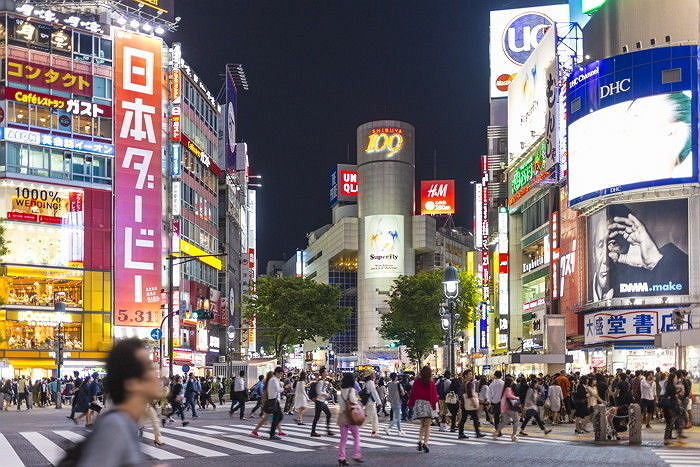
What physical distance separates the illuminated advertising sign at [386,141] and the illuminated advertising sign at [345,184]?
12.4m

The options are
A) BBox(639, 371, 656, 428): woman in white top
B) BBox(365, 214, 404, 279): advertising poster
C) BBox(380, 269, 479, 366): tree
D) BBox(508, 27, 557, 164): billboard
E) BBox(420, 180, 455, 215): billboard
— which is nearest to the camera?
BBox(639, 371, 656, 428): woman in white top

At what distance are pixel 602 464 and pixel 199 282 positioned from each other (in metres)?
64.4

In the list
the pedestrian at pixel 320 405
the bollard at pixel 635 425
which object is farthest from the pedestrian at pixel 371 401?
the bollard at pixel 635 425

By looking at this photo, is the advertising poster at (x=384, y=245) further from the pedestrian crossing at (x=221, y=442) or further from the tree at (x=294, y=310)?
the pedestrian crossing at (x=221, y=442)

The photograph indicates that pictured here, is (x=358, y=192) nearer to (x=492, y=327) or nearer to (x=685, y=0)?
(x=492, y=327)

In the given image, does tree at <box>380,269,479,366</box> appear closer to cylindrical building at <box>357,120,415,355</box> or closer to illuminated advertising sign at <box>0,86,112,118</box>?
illuminated advertising sign at <box>0,86,112,118</box>

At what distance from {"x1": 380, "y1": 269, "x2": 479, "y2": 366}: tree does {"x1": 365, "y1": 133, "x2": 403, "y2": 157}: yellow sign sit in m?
61.8

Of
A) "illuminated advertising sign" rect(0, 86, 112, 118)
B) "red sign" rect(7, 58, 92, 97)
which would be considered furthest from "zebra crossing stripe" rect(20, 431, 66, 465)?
"red sign" rect(7, 58, 92, 97)

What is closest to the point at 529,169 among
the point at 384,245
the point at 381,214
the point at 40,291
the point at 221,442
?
the point at 40,291

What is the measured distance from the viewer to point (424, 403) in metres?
20.2

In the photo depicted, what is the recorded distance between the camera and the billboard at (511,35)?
9412cm

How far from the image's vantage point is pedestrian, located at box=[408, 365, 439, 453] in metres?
20.2

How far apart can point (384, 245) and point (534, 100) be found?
6998 cm

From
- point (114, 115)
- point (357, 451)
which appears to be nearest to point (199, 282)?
point (114, 115)
